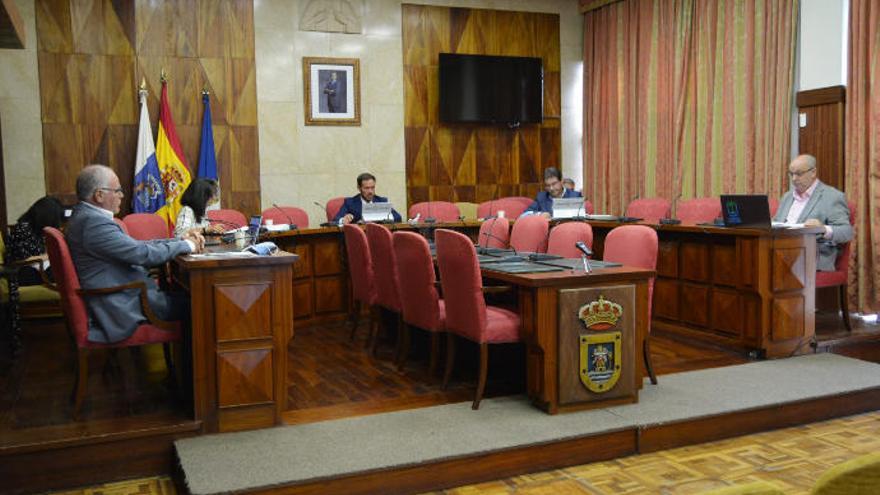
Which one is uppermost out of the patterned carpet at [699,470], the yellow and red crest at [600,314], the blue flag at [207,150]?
the blue flag at [207,150]

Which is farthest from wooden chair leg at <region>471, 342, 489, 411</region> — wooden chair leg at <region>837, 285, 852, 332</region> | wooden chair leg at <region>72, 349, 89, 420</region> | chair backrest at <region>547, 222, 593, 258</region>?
wooden chair leg at <region>837, 285, 852, 332</region>

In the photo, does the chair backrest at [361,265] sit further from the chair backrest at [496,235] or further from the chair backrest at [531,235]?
the chair backrest at [531,235]

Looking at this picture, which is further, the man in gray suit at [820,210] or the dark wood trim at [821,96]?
the dark wood trim at [821,96]

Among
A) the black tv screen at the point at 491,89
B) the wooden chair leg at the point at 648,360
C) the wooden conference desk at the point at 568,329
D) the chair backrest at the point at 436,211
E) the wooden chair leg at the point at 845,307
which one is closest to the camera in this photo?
the wooden conference desk at the point at 568,329

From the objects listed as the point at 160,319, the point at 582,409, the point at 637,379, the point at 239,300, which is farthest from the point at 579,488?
the point at 160,319

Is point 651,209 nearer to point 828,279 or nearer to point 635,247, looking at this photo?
point 828,279

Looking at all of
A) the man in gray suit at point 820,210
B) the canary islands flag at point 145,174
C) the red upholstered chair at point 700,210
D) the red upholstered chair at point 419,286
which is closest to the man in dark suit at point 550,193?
the red upholstered chair at point 700,210

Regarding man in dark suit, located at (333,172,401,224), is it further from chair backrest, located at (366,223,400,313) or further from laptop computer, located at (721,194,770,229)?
laptop computer, located at (721,194,770,229)

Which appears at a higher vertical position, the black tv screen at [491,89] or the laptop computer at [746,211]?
the black tv screen at [491,89]

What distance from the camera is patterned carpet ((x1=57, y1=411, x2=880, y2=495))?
10.6 feet

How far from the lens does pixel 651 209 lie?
722cm

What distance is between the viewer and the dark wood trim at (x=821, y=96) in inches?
250

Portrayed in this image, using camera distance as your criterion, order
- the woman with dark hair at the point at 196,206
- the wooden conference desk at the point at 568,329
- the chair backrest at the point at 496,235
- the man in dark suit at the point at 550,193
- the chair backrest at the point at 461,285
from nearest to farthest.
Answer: the wooden conference desk at the point at 568,329 < the chair backrest at the point at 461,285 < the woman with dark hair at the point at 196,206 < the chair backrest at the point at 496,235 < the man in dark suit at the point at 550,193

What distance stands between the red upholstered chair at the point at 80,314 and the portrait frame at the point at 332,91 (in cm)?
497
